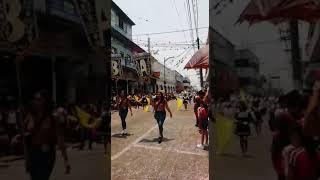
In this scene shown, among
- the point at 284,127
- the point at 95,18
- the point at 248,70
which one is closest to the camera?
the point at 284,127

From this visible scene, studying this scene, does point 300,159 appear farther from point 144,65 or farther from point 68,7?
point 144,65

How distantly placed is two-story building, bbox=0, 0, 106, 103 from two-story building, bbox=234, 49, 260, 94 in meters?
1.27

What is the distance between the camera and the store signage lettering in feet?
12.5

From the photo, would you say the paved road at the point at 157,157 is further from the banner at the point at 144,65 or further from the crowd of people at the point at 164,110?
the banner at the point at 144,65

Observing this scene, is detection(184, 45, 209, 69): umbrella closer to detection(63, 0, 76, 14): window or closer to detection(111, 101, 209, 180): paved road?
detection(111, 101, 209, 180): paved road

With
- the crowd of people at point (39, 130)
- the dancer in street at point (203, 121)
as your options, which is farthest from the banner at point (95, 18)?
the dancer in street at point (203, 121)

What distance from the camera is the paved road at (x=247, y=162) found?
371cm

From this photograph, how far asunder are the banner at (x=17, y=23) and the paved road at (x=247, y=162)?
1.76 metres

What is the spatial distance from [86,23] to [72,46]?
0.25 metres

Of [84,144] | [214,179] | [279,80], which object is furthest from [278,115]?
[84,144]

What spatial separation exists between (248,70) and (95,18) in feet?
4.69

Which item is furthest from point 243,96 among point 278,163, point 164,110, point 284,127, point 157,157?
point 164,110

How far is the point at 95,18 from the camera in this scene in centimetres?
431

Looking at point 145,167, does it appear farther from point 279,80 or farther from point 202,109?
point 279,80
